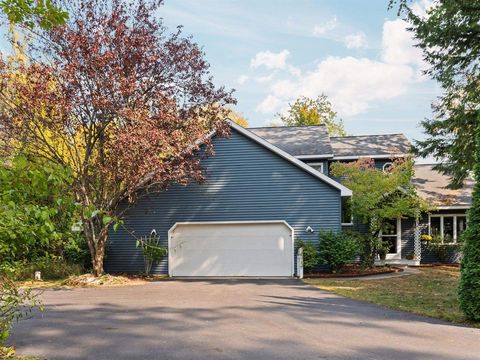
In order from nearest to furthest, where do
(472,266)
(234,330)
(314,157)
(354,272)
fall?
(234,330) < (472,266) < (354,272) < (314,157)

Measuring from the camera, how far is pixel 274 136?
24.5 metres

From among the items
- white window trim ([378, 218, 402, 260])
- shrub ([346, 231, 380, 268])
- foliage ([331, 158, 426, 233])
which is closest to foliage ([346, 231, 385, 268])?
shrub ([346, 231, 380, 268])

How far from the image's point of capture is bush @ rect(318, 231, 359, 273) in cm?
1730

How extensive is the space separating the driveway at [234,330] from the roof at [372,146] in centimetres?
1284

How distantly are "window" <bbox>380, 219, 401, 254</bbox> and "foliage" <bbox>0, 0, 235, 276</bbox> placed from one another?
1042cm

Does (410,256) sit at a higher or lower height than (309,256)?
lower

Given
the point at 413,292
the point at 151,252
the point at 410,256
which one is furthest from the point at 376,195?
the point at 151,252

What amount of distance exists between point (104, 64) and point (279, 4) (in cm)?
588

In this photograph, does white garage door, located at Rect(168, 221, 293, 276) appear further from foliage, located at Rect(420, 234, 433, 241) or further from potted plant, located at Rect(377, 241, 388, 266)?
foliage, located at Rect(420, 234, 433, 241)

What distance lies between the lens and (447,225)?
22.7 m

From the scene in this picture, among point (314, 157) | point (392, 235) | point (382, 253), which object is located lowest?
point (382, 253)

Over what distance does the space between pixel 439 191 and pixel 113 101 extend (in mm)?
17352

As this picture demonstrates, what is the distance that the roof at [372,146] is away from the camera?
22902mm

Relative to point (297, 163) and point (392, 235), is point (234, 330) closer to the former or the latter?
point (297, 163)
